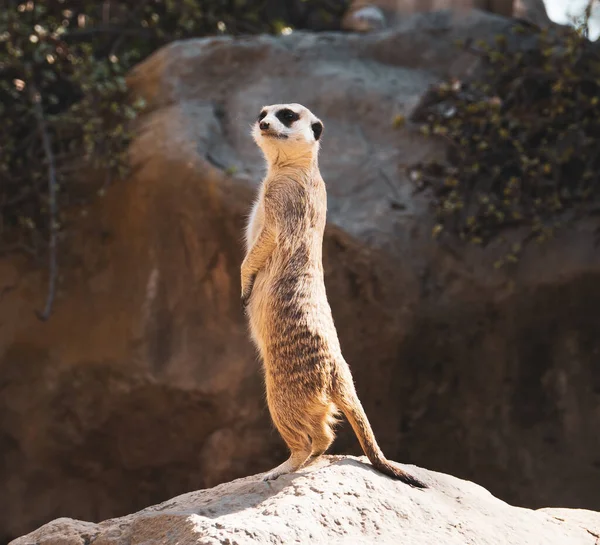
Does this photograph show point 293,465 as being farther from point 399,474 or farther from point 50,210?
point 50,210

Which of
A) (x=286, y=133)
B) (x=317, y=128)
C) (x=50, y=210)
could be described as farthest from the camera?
(x=50, y=210)

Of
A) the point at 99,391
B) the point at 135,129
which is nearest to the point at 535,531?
the point at 99,391

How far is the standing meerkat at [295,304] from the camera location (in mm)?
2637

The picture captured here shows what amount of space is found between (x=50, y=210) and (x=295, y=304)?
2.45 m

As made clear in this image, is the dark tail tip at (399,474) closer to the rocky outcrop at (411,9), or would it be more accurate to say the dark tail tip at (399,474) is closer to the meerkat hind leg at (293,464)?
the meerkat hind leg at (293,464)

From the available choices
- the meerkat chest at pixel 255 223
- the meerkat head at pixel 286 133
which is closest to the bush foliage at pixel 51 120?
the meerkat chest at pixel 255 223

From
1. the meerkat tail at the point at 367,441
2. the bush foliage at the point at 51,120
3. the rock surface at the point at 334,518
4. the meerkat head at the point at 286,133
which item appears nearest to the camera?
the rock surface at the point at 334,518

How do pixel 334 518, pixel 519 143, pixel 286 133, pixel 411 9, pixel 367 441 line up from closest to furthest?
1. pixel 334 518
2. pixel 367 441
3. pixel 286 133
4. pixel 519 143
5. pixel 411 9

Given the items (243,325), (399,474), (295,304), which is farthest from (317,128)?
(243,325)

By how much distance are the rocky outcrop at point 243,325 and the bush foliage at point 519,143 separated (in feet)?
0.39

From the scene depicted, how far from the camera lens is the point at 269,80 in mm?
4922

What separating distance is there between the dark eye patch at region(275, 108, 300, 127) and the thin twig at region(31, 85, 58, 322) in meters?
2.18

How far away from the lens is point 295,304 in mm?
2686

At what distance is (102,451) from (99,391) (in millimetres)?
355
